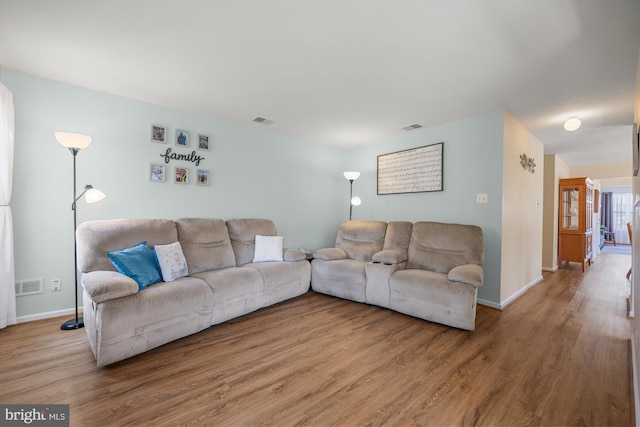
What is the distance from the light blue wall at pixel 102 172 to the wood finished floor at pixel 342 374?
2.44 feet

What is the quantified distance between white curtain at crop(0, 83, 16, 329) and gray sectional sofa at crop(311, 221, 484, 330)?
118 inches

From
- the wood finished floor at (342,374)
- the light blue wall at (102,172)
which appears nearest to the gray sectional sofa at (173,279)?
the wood finished floor at (342,374)

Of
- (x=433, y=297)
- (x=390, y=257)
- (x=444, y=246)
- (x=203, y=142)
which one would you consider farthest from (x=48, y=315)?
(x=444, y=246)

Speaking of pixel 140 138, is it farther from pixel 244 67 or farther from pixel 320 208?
pixel 320 208

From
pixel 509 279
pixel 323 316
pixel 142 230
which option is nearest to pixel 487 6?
pixel 323 316

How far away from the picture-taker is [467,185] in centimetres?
349

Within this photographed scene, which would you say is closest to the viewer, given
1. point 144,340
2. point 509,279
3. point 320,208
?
point 144,340

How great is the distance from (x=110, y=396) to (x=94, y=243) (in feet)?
4.47

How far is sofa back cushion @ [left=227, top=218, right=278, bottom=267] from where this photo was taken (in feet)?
11.0

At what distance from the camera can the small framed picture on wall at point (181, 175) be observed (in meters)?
3.29

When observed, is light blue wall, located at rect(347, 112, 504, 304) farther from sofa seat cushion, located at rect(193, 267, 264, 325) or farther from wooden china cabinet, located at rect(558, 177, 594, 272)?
wooden china cabinet, located at rect(558, 177, 594, 272)

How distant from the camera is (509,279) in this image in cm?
339

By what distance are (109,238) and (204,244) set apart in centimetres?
87

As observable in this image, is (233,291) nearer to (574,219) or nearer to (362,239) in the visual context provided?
(362,239)
